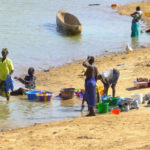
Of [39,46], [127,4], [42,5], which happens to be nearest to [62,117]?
[39,46]

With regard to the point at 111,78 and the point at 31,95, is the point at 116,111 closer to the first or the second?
the point at 111,78

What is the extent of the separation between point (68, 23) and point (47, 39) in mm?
3409

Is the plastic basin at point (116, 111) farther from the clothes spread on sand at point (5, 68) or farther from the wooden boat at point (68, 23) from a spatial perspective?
the wooden boat at point (68, 23)

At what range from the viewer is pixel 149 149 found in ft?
21.6

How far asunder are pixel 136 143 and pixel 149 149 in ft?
1.66

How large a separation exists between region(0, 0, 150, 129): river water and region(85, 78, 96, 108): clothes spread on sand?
71cm

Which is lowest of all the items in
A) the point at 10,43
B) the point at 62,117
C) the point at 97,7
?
the point at 62,117

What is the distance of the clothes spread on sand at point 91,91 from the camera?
9.62m

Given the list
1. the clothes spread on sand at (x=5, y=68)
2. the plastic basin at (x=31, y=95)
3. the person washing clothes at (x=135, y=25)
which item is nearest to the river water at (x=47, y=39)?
the plastic basin at (x=31, y=95)

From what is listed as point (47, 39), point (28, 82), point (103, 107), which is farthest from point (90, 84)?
point (47, 39)

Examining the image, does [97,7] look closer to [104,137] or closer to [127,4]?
[127,4]

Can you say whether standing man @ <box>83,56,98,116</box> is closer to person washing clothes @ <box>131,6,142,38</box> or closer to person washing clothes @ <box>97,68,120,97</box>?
person washing clothes @ <box>97,68,120,97</box>

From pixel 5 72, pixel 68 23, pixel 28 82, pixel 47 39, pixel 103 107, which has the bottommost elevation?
pixel 103 107

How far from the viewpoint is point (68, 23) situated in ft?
83.5
